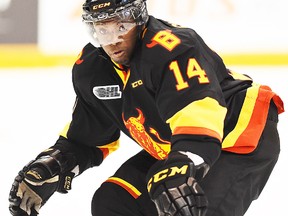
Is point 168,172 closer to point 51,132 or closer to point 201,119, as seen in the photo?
point 201,119

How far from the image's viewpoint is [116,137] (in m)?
3.04

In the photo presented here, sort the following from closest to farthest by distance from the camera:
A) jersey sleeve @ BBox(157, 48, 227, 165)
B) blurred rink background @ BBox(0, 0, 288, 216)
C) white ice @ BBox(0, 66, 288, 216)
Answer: jersey sleeve @ BBox(157, 48, 227, 165) → white ice @ BBox(0, 66, 288, 216) → blurred rink background @ BBox(0, 0, 288, 216)

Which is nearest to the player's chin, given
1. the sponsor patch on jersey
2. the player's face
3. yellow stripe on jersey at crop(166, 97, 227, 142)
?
the player's face

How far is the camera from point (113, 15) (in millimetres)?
2518

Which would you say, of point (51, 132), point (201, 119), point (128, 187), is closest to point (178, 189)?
point (201, 119)

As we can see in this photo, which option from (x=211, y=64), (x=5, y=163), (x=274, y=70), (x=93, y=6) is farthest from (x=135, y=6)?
(x=274, y=70)

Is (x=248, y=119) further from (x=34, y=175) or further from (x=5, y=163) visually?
(x=5, y=163)

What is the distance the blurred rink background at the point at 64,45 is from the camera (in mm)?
4266

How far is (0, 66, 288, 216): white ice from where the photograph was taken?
323 cm

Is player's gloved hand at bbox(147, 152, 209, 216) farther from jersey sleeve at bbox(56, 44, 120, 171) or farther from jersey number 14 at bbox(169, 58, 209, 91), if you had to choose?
jersey sleeve at bbox(56, 44, 120, 171)

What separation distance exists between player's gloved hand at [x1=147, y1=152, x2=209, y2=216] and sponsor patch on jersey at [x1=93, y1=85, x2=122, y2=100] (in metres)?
0.63

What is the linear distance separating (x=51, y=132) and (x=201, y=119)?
6.30ft

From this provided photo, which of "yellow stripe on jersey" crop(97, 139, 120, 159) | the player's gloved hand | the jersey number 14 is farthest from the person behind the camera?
"yellow stripe on jersey" crop(97, 139, 120, 159)

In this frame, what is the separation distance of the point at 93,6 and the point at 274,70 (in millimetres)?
2298
